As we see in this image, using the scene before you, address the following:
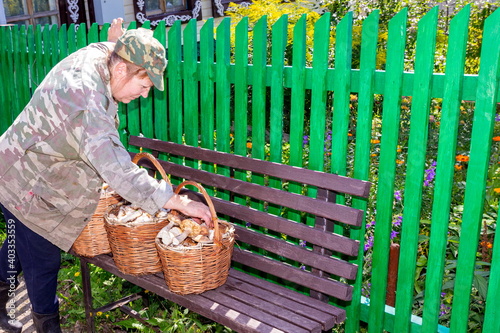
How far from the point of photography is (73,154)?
9.30 feet

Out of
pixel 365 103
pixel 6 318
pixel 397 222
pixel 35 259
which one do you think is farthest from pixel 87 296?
pixel 365 103

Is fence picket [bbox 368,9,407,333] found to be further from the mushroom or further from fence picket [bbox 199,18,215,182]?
fence picket [bbox 199,18,215,182]

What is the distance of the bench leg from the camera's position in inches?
143

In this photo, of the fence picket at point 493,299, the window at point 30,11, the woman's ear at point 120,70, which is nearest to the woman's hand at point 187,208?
the woman's ear at point 120,70

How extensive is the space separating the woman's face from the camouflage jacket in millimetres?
42

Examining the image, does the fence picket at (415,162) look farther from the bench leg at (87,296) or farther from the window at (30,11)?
the window at (30,11)

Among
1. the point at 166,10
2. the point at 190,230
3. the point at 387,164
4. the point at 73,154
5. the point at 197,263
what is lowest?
the point at 197,263

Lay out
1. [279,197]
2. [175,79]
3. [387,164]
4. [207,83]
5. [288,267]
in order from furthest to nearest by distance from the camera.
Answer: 1. [175,79]
2. [207,83]
3. [279,197]
4. [288,267]
5. [387,164]

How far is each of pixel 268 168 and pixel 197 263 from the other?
0.77m

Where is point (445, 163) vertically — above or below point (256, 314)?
above

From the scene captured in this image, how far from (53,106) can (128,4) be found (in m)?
6.91

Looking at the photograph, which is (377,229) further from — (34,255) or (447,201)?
(34,255)

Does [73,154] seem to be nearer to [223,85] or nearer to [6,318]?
[223,85]

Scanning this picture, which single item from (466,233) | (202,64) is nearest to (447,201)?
(466,233)
